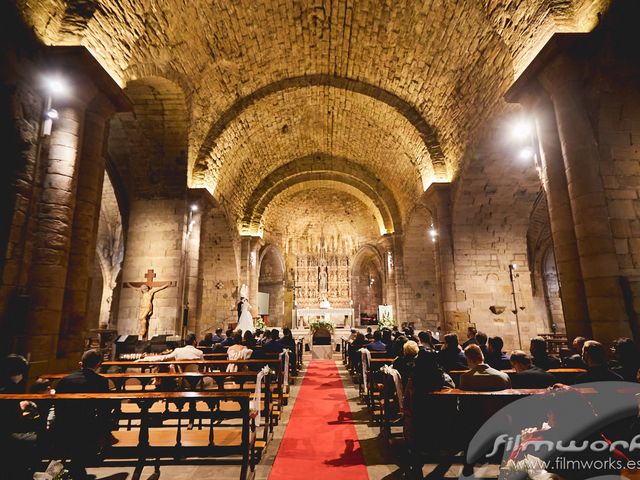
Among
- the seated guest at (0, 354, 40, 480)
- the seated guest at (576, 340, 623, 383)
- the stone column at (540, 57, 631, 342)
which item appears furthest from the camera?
the stone column at (540, 57, 631, 342)

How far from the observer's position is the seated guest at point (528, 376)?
3.36 m

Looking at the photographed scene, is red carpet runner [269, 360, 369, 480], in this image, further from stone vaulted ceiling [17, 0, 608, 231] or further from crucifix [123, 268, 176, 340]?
stone vaulted ceiling [17, 0, 608, 231]

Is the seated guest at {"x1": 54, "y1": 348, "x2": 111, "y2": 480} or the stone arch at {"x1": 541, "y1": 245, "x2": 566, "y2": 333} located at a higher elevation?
the stone arch at {"x1": 541, "y1": 245, "x2": 566, "y2": 333}

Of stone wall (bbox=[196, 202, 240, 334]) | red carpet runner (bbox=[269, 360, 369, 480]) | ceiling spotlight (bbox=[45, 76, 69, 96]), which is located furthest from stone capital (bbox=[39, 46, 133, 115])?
stone wall (bbox=[196, 202, 240, 334])

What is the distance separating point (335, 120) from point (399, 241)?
6.34 m

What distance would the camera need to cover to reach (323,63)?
11.1 metres

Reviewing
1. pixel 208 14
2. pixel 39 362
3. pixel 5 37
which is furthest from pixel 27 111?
pixel 208 14

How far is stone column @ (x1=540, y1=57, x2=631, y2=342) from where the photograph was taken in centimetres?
451

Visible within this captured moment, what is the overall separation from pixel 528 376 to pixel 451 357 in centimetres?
141

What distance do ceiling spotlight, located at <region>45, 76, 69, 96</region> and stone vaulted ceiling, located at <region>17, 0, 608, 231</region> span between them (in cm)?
68

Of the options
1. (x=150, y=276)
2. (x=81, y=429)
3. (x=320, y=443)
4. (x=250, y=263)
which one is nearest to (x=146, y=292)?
(x=150, y=276)

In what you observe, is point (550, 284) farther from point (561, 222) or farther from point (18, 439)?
point (18, 439)

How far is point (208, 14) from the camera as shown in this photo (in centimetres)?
807

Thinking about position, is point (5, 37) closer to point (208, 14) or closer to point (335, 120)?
point (208, 14)
